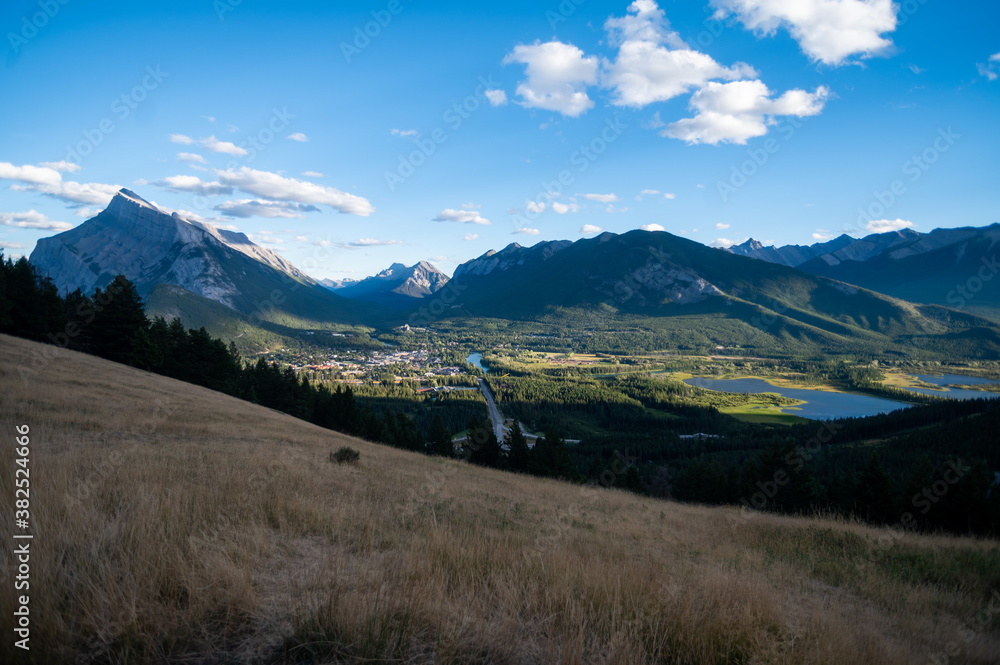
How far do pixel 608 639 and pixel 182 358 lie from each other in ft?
167

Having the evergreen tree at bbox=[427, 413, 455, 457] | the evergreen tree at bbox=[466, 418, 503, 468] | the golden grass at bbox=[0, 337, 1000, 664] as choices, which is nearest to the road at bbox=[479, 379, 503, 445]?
the evergreen tree at bbox=[427, 413, 455, 457]

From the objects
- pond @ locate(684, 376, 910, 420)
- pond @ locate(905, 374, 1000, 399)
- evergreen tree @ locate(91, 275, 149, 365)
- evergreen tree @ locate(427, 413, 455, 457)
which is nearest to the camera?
evergreen tree @ locate(91, 275, 149, 365)

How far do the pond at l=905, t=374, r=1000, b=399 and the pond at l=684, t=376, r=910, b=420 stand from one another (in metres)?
22.7

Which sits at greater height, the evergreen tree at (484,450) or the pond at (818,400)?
the evergreen tree at (484,450)

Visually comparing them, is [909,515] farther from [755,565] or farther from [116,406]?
[116,406]

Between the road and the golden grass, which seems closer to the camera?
the golden grass

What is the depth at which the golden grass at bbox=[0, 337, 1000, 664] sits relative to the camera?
2834 millimetres

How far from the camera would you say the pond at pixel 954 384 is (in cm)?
13638

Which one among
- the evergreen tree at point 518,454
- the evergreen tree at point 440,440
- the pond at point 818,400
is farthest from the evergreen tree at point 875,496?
the pond at point 818,400

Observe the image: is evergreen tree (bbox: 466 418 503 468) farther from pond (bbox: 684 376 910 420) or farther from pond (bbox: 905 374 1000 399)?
pond (bbox: 905 374 1000 399)

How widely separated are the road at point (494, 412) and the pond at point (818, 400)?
281 ft

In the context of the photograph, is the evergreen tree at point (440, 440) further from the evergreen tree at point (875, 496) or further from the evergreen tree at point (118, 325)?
the evergreen tree at point (875, 496)

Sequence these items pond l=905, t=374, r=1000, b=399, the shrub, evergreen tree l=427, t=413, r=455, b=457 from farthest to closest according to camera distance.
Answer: pond l=905, t=374, r=1000, b=399 < evergreen tree l=427, t=413, r=455, b=457 < the shrub

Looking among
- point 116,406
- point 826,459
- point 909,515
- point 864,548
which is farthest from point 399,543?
point 826,459
